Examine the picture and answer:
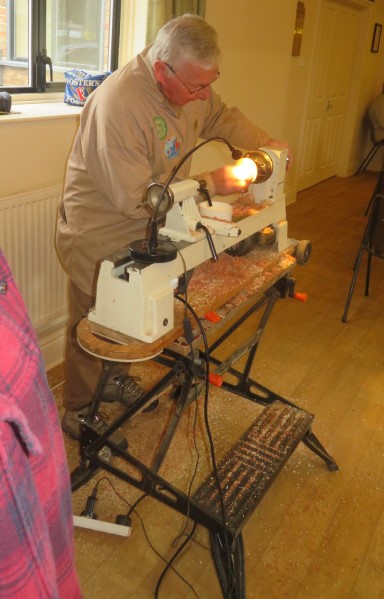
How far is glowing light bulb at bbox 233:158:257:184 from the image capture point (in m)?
1.64

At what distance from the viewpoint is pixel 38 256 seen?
2244 mm

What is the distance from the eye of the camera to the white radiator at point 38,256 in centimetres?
209

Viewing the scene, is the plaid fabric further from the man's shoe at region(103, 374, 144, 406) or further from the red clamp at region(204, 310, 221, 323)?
the man's shoe at region(103, 374, 144, 406)

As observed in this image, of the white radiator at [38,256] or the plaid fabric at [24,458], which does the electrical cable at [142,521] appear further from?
the plaid fabric at [24,458]

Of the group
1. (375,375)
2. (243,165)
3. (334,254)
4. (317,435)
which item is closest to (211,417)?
(317,435)

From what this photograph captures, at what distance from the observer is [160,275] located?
4.30 ft

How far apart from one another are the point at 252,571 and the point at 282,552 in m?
0.13

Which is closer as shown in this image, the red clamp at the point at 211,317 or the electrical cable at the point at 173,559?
the red clamp at the point at 211,317

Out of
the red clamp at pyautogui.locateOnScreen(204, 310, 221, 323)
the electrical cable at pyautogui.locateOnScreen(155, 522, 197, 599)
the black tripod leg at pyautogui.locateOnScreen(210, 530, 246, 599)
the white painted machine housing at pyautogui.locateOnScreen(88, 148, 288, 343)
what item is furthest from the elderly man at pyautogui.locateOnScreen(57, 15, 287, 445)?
the black tripod leg at pyautogui.locateOnScreen(210, 530, 246, 599)

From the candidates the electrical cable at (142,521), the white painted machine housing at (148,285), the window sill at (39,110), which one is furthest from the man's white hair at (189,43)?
the electrical cable at (142,521)

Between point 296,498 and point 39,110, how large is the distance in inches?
71.5

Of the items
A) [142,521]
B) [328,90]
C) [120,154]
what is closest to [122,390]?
[142,521]

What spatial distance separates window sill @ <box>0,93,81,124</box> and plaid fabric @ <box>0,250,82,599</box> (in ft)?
5.51

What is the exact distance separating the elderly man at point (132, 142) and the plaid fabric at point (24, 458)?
1105 mm
